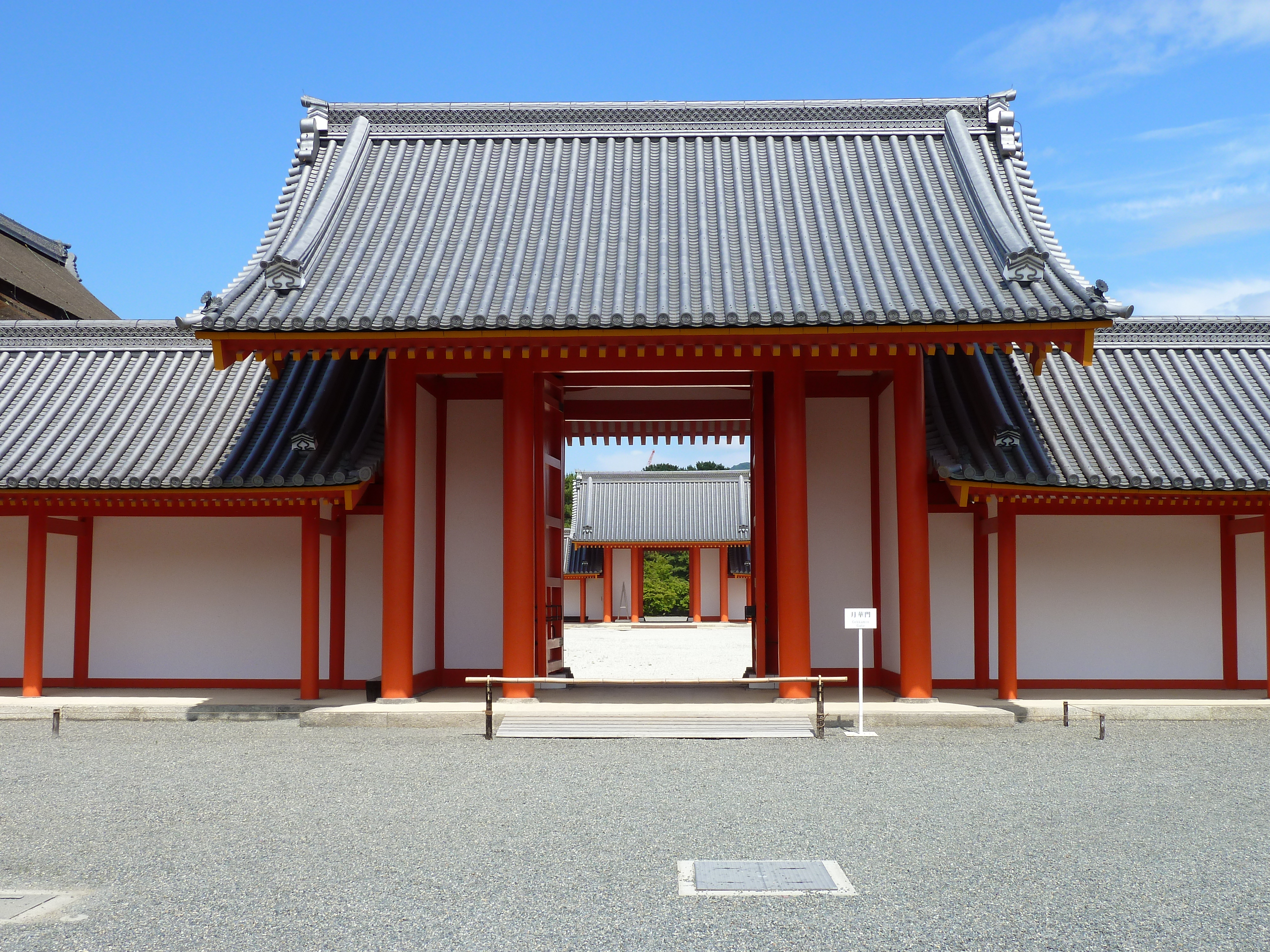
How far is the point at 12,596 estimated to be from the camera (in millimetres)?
12305

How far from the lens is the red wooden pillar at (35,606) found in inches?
448

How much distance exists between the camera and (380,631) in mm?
11953

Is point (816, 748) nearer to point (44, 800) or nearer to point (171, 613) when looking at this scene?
point (44, 800)

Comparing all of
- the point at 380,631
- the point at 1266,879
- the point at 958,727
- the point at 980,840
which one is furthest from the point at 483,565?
the point at 1266,879

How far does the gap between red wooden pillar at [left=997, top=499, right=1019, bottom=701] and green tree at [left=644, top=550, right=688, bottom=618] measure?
85.1 feet

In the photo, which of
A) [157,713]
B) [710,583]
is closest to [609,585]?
[710,583]

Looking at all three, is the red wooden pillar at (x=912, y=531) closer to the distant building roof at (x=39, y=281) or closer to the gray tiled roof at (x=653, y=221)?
the gray tiled roof at (x=653, y=221)

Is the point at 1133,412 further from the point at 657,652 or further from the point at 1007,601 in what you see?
the point at 657,652

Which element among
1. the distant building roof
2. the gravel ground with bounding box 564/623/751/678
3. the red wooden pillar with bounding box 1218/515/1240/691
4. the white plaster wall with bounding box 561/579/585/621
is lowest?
the gravel ground with bounding box 564/623/751/678

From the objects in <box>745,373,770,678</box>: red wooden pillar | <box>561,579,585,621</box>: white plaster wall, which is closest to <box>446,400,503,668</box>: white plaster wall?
<box>745,373,770,678</box>: red wooden pillar

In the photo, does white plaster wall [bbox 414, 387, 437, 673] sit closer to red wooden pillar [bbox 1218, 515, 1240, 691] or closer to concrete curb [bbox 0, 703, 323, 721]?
concrete curb [bbox 0, 703, 323, 721]

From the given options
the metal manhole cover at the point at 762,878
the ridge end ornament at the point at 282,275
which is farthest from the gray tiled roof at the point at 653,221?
the metal manhole cover at the point at 762,878

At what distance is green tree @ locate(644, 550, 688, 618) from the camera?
1508 inches

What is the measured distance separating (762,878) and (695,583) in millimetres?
31223
